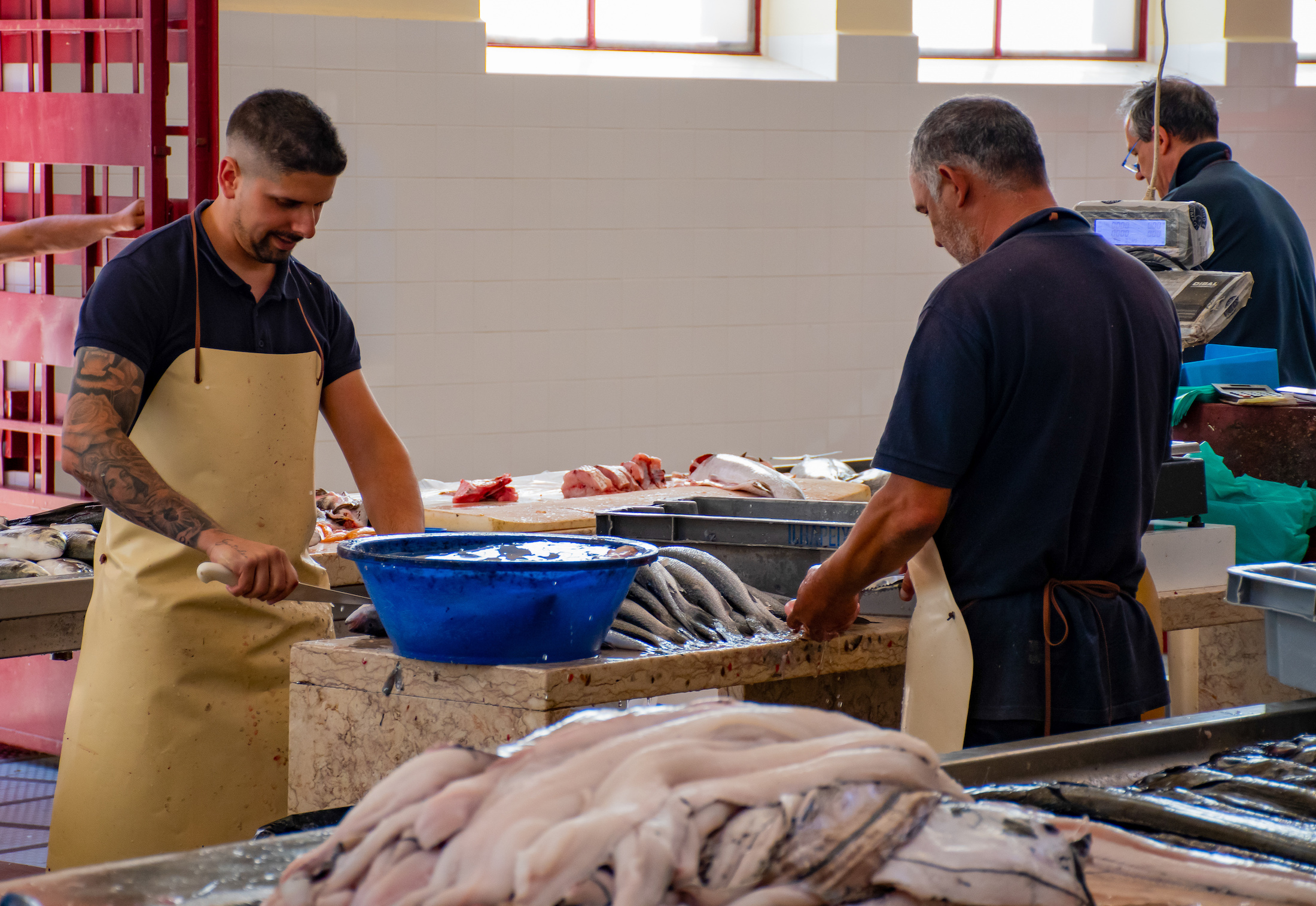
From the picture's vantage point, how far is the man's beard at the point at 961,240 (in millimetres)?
2980

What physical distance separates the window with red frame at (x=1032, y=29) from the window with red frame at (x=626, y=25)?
47.5 inches

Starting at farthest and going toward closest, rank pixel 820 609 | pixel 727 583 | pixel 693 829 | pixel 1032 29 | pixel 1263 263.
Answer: pixel 1032 29, pixel 1263 263, pixel 727 583, pixel 820 609, pixel 693 829

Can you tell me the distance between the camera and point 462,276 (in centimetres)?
723

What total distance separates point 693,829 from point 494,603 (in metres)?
1.30

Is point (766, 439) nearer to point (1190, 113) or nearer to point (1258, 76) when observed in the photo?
point (1190, 113)

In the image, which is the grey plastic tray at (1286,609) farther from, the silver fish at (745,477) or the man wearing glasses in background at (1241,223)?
the man wearing glasses in background at (1241,223)

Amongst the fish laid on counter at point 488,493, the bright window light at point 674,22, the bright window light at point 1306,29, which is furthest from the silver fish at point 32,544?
the bright window light at point 1306,29

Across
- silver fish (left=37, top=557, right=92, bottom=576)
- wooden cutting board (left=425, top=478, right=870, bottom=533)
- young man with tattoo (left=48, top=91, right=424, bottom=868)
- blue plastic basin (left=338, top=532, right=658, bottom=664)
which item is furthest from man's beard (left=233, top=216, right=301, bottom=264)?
wooden cutting board (left=425, top=478, right=870, bottom=533)

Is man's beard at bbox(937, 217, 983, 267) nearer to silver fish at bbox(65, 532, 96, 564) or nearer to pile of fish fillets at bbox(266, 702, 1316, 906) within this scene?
pile of fish fillets at bbox(266, 702, 1316, 906)

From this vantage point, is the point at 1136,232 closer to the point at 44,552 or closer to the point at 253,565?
the point at 253,565

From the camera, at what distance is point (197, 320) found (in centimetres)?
334

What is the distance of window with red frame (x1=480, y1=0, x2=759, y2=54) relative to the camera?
25.4 ft

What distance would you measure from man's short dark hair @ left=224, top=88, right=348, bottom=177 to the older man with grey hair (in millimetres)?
1338

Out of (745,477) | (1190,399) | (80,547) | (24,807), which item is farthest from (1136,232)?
(24,807)
